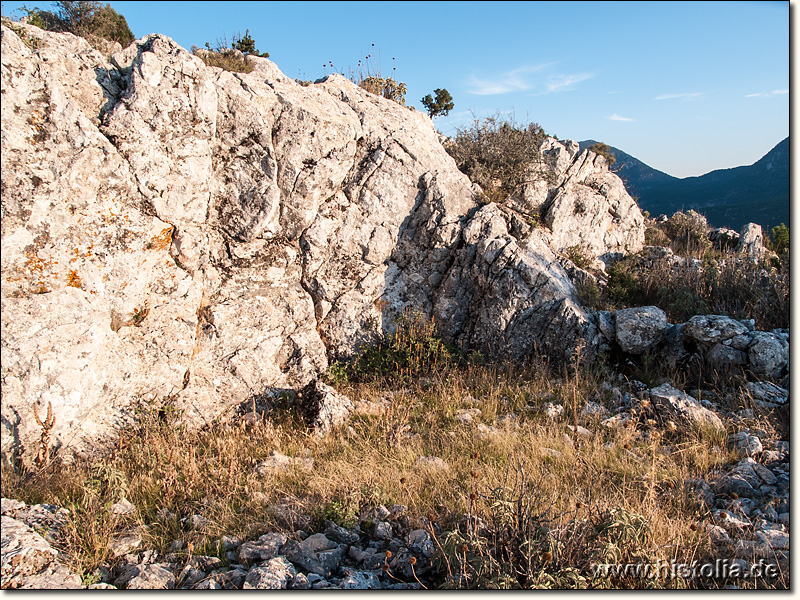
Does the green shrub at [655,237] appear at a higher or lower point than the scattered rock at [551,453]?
higher

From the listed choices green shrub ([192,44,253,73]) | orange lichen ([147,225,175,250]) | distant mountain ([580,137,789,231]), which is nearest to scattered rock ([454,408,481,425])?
orange lichen ([147,225,175,250])

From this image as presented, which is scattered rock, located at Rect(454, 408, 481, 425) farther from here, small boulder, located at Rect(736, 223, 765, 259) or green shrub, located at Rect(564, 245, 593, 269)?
small boulder, located at Rect(736, 223, 765, 259)

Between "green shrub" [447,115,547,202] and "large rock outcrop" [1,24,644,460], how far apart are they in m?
1.43

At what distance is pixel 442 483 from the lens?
468 centimetres

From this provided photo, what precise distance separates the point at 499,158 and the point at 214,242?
22.6ft

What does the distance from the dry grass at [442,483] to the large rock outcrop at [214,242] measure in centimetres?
90

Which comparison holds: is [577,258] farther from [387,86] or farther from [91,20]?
[91,20]

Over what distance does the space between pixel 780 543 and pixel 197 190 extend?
749 centimetres

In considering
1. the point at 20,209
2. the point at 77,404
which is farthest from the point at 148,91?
the point at 77,404

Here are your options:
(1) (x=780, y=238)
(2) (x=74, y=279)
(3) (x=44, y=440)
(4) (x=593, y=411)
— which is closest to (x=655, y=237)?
(1) (x=780, y=238)

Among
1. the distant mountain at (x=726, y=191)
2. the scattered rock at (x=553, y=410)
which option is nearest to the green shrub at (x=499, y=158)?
the scattered rock at (x=553, y=410)

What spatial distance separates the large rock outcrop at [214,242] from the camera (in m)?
5.27

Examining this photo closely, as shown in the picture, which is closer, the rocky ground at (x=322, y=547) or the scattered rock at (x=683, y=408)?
the rocky ground at (x=322, y=547)

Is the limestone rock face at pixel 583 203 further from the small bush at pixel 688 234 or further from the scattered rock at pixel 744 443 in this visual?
the scattered rock at pixel 744 443
